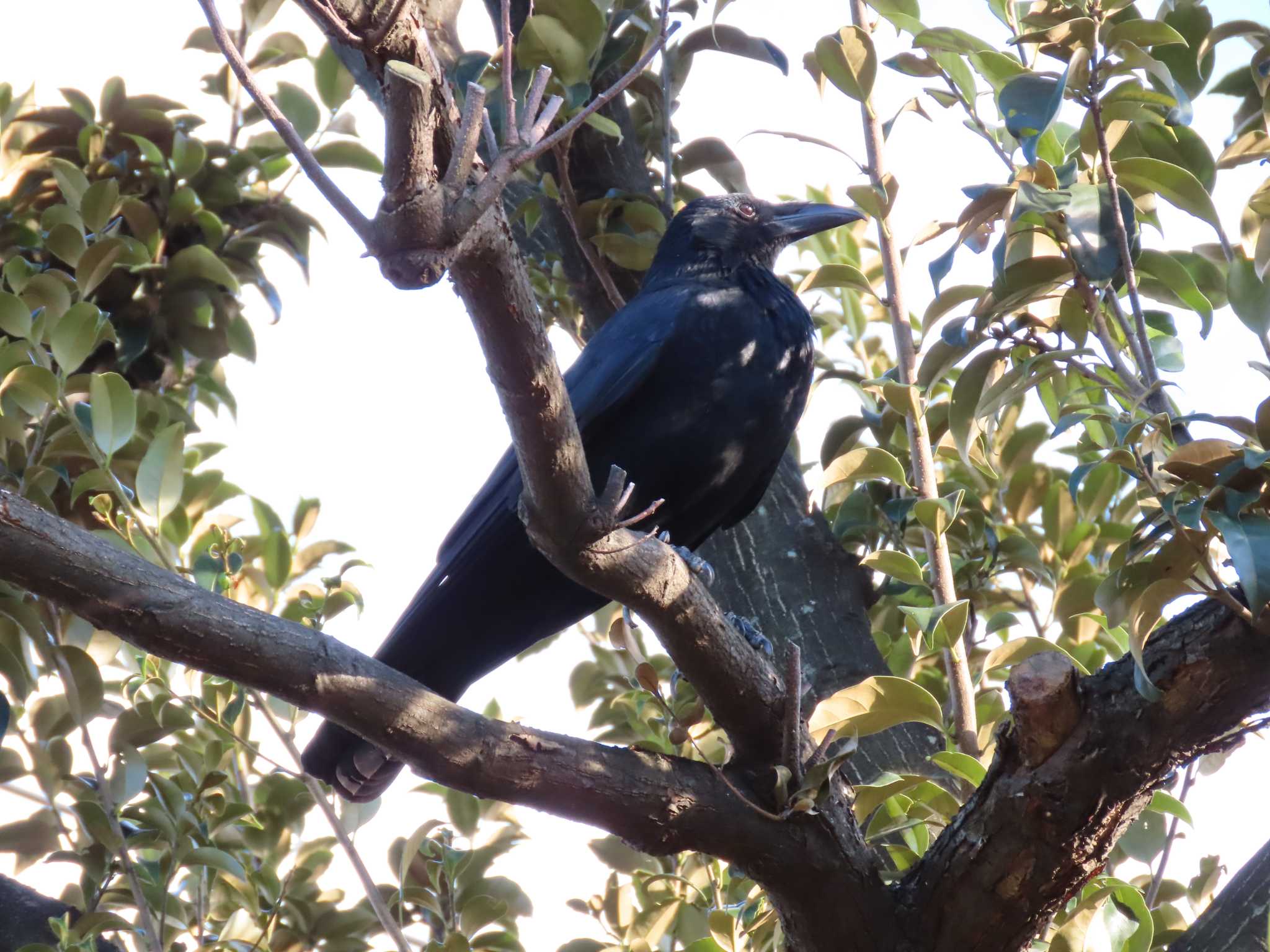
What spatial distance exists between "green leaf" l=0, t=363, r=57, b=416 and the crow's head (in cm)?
183

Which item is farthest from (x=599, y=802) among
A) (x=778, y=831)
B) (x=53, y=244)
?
(x=53, y=244)

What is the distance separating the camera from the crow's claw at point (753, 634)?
323 cm

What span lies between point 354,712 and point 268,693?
16cm

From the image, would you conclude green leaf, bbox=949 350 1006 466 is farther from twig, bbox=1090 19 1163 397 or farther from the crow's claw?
the crow's claw

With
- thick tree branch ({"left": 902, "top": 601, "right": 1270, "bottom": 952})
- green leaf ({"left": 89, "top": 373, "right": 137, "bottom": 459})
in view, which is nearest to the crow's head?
green leaf ({"left": 89, "top": 373, "right": 137, "bottom": 459})

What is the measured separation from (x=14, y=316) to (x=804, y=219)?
8.13 feet

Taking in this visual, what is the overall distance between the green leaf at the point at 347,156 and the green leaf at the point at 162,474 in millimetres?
1406

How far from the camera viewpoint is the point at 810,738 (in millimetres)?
2533

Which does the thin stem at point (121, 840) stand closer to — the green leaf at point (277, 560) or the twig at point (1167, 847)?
the green leaf at point (277, 560)

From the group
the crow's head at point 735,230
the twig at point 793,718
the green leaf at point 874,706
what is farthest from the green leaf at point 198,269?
the green leaf at point 874,706

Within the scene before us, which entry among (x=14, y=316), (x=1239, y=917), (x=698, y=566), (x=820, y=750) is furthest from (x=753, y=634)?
(x=14, y=316)

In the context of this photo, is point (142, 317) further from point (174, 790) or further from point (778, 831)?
point (778, 831)

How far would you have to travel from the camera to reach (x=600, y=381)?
334 cm

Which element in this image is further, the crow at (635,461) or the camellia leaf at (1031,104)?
the crow at (635,461)
